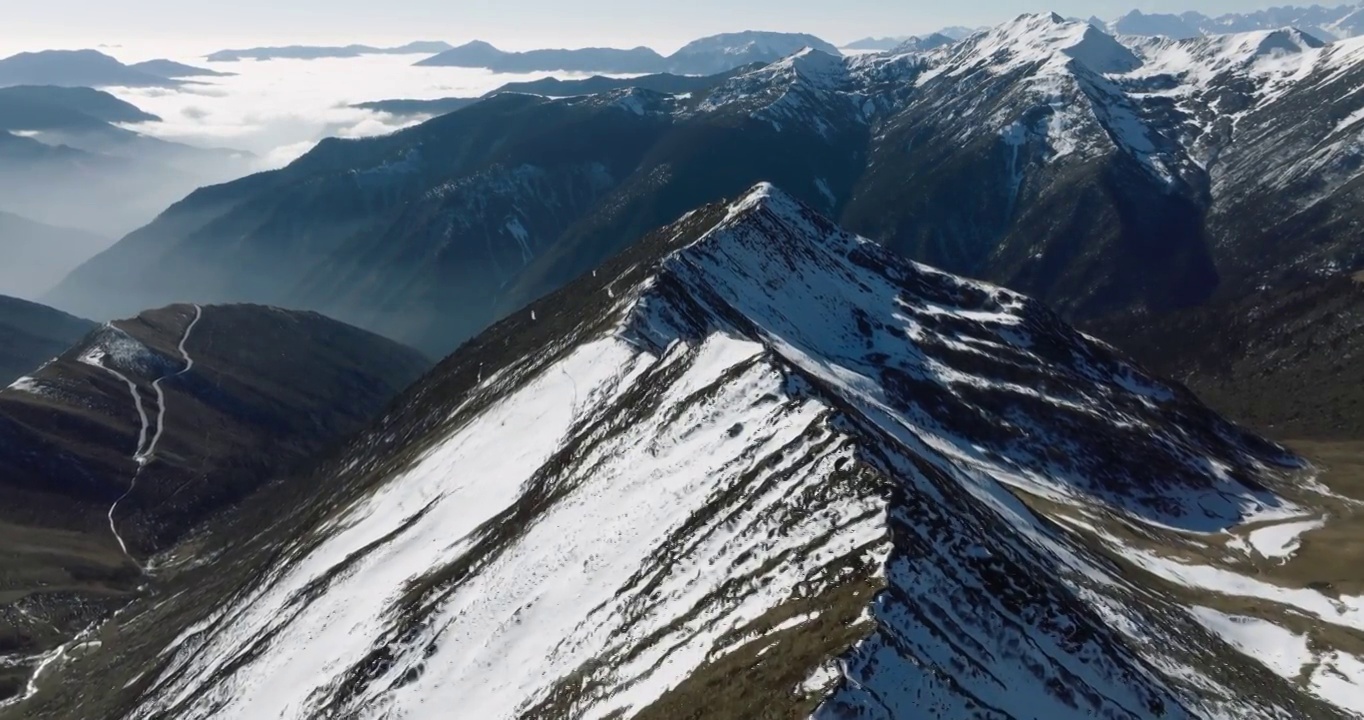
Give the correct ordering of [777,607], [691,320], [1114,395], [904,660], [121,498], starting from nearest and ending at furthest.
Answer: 1. [904,660]
2. [777,607]
3. [691,320]
4. [1114,395]
5. [121,498]

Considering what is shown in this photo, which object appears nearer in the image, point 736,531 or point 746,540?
point 746,540

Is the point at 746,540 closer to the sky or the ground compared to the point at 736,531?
closer to the ground

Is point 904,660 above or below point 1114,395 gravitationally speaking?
above

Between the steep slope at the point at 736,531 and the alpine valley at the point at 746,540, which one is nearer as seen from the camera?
the steep slope at the point at 736,531

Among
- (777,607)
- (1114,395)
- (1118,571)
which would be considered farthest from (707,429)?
(1114,395)

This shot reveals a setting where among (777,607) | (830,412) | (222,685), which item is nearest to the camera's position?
(777,607)

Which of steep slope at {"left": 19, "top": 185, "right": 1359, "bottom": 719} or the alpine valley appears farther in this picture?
the alpine valley

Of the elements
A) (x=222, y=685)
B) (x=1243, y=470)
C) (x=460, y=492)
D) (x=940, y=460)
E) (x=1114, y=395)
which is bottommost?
(x=1243, y=470)

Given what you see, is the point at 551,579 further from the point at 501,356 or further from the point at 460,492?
the point at 501,356
